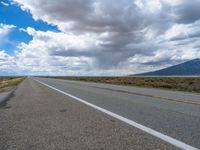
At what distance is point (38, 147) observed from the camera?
4727 mm

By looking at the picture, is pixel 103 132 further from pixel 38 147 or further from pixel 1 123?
pixel 1 123

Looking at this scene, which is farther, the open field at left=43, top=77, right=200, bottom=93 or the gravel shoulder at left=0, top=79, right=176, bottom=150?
the open field at left=43, top=77, right=200, bottom=93

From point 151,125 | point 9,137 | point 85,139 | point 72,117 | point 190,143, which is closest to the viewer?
point 190,143

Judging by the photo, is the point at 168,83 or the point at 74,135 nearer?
the point at 74,135

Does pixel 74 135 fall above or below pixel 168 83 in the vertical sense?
below

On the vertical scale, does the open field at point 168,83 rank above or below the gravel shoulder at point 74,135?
above

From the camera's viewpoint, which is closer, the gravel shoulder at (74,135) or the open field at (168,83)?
the gravel shoulder at (74,135)

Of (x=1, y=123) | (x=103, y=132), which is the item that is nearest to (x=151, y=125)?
(x=103, y=132)

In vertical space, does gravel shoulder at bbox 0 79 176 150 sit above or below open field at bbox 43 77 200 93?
below

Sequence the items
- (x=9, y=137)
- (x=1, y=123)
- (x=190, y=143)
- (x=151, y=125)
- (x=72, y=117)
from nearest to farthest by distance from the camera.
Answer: (x=190, y=143)
(x=9, y=137)
(x=151, y=125)
(x=1, y=123)
(x=72, y=117)

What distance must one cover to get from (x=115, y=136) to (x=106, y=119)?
2.06 meters

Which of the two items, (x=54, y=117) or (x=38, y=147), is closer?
(x=38, y=147)

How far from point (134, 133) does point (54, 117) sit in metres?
3.30

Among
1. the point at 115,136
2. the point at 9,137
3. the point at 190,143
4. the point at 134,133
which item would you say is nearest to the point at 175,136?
the point at 190,143
